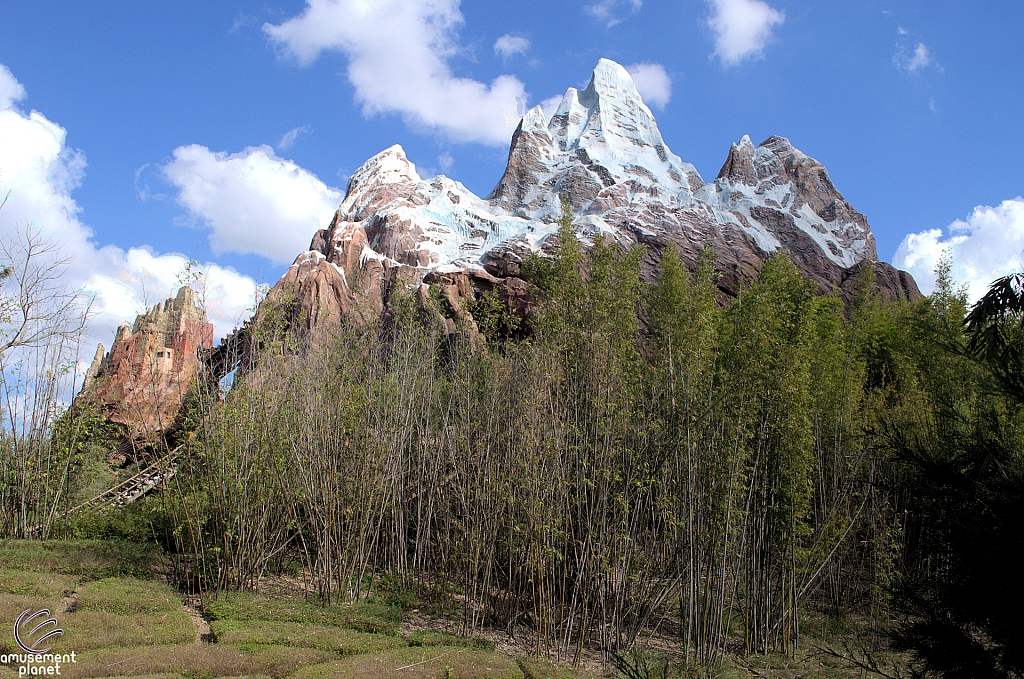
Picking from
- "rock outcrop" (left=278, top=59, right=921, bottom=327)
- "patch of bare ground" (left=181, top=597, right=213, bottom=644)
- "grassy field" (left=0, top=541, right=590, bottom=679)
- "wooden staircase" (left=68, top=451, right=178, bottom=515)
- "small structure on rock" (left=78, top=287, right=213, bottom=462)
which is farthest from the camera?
"rock outcrop" (left=278, top=59, right=921, bottom=327)

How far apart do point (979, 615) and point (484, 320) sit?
7.16 meters

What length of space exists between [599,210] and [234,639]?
21541 mm

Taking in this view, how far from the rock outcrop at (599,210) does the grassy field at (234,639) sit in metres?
11.4

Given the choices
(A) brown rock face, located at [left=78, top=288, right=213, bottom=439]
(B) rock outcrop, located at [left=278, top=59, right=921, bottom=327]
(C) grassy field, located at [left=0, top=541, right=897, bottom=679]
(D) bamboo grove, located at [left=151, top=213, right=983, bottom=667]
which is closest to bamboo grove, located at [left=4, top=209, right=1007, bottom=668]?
(D) bamboo grove, located at [left=151, top=213, right=983, bottom=667]

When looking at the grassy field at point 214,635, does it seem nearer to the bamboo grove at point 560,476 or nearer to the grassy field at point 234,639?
the grassy field at point 234,639

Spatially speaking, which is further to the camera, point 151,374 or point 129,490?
point 129,490

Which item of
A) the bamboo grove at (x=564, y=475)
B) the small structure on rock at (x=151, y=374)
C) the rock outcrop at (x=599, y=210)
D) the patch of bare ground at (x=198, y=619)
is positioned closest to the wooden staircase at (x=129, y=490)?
the small structure on rock at (x=151, y=374)

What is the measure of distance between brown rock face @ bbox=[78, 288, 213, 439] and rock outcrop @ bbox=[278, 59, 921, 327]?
5.53 m

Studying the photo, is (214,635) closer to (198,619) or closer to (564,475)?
(198,619)

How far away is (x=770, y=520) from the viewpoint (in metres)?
6.51

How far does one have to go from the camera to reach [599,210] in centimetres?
2398

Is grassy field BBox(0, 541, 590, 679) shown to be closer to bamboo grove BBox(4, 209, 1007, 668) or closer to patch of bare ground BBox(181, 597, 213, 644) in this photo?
patch of bare ground BBox(181, 597, 213, 644)

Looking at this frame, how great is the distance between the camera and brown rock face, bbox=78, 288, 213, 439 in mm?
6617

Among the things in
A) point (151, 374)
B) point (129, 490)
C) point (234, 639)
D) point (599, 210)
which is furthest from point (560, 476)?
point (599, 210)
